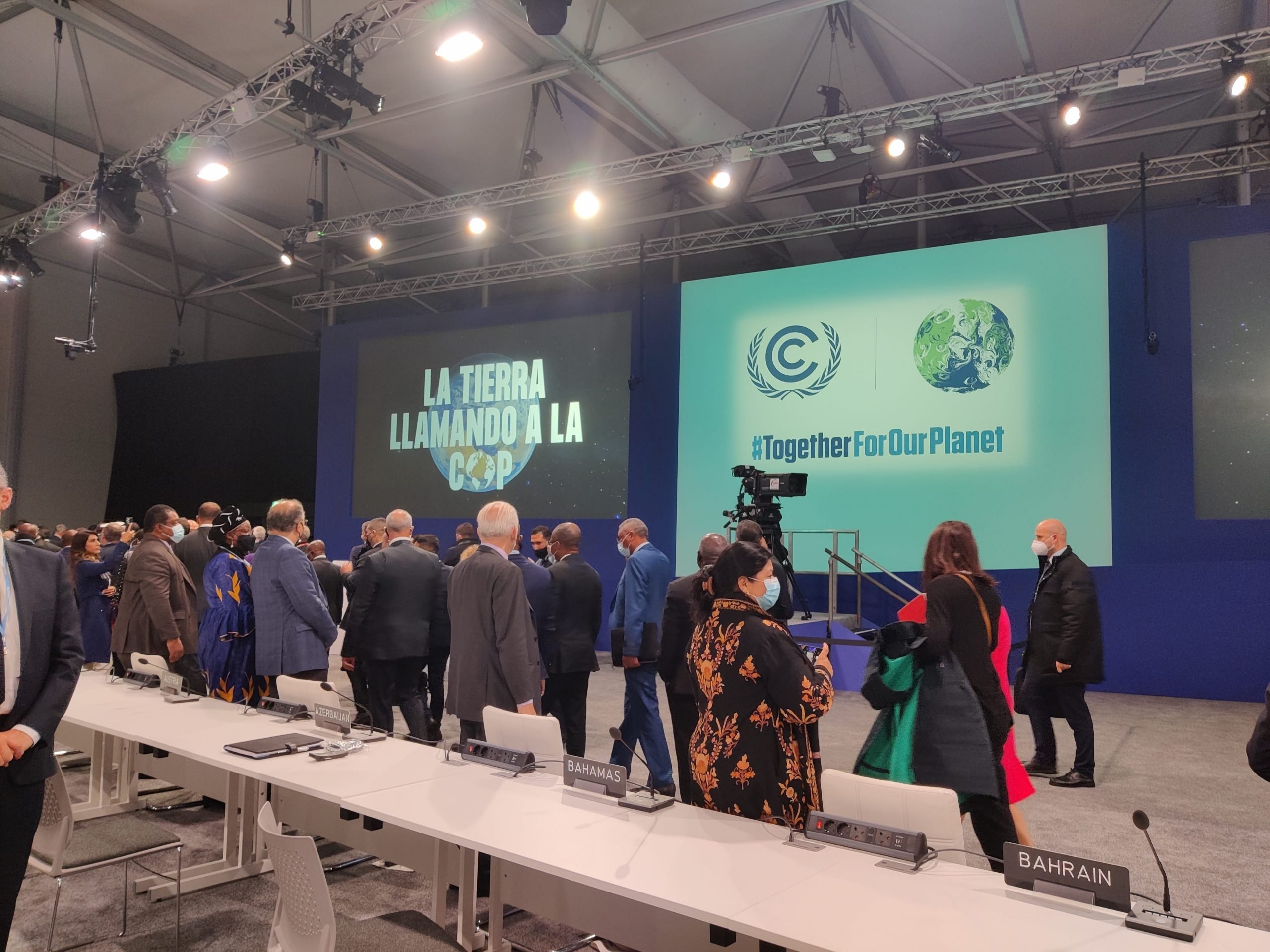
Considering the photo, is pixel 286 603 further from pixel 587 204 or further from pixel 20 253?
pixel 20 253

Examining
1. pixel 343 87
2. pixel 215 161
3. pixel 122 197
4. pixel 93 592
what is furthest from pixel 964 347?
pixel 122 197

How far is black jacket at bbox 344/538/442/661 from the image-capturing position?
14.7ft

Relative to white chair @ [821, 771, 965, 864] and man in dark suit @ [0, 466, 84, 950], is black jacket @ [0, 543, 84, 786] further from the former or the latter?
white chair @ [821, 771, 965, 864]

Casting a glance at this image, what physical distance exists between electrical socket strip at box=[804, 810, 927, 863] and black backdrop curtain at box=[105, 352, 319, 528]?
12.0 meters

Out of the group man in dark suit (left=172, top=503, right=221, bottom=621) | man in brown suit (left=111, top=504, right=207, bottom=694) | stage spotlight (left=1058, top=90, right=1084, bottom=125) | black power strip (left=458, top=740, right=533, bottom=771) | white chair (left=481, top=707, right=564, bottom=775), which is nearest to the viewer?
black power strip (left=458, top=740, right=533, bottom=771)

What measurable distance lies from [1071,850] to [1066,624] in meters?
1.27

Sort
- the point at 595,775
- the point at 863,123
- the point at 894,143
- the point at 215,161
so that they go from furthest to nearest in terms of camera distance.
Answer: the point at 215,161 → the point at 863,123 → the point at 894,143 → the point at 595,775

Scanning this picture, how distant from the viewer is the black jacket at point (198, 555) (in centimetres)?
525

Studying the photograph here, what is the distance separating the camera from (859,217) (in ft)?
29.5

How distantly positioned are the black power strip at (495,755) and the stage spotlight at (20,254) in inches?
364

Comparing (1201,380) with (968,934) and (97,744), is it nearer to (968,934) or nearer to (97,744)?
(968,934)

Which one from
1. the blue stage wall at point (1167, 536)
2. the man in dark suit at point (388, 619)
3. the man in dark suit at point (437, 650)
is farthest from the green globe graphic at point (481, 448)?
the man in dark suit at point (388, 619)

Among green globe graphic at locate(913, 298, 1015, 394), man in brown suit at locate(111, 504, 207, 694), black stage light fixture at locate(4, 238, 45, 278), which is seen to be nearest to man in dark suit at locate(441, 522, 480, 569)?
man in brown suit at locate(111, 504, 207, 694)

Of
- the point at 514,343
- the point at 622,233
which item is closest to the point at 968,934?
the point at 514,343
